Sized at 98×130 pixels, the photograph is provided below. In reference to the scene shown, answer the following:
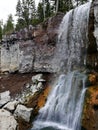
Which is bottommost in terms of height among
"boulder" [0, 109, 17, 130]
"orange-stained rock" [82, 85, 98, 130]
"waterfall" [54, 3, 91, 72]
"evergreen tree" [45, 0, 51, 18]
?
"boulder" [0, 109, 17, 130]

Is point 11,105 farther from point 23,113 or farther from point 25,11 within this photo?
point 25,11

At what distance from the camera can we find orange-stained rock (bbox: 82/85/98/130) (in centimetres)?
1581

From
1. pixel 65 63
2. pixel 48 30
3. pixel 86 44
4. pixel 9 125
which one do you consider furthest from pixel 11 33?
pixel 9 125

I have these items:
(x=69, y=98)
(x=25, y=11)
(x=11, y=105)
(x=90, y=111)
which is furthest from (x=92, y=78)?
(x=25, y=11)

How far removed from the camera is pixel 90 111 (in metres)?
16.3

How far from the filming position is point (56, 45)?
2416 centimetres

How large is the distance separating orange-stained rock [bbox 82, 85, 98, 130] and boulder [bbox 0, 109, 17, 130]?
4386 mm

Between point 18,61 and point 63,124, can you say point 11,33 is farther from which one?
point 63,124

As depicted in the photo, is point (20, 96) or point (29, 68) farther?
point (29, 68)

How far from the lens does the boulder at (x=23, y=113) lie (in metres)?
17.8

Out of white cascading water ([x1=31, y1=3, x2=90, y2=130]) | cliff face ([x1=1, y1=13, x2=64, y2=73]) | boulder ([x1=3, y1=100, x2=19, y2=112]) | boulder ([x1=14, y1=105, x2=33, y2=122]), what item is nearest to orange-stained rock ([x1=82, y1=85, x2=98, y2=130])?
white cascading water ([x1=31, y1=3, x2=90, y2=130])

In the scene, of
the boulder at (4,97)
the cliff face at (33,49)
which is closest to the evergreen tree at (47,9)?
the cliff face at (33,49)

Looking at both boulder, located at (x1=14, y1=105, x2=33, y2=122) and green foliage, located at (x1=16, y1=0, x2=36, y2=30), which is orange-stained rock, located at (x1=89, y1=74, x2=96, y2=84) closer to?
boulder, located at (x1=14, y1=105, x2=33, y2=122)

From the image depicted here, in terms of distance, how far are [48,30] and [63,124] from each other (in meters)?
10.3
